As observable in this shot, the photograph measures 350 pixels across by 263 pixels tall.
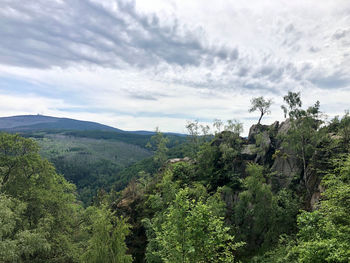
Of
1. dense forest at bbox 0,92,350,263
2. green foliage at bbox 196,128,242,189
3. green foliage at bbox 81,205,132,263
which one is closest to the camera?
dense forest at bbox 0,92,350,263

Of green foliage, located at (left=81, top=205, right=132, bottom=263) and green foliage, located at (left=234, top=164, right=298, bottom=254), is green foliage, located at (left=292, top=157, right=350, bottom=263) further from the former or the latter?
green foliage, located at (left=81, top=205, right=132, bottom=263)

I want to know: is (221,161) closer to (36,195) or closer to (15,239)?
(36,195)

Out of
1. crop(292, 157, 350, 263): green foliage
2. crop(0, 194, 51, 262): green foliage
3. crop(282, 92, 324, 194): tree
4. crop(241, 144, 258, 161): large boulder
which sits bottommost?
crop(0, 194, 51, 262): green foliage

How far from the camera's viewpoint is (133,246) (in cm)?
3142

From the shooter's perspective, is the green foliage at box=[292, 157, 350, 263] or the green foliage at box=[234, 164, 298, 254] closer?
the green foliage at box=[292, 157, 350, 263]

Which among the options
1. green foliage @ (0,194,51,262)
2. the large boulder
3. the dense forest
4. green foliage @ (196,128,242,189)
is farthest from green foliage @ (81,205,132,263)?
the large boulder

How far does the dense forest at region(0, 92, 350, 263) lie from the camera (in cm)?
1066

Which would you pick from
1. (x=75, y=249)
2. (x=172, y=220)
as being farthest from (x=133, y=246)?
(x=172, y=220)

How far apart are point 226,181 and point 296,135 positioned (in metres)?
15.1

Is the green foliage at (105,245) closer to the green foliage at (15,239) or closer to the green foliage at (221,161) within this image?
the green foliage at (15,239)

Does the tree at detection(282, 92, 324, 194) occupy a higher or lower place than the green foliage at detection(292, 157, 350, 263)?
higher

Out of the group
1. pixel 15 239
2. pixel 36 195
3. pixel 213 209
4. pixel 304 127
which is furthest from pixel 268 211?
pixel 36 195

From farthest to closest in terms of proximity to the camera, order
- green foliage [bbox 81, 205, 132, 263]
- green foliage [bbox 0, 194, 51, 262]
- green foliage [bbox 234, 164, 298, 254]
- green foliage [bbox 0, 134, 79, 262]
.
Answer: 1. green foliage [bbox 234, 164, 298, 254]
2. green foliage [bbox 0, 134, 79, 262]
3. green foliage [bbox 81, 205, 132, 263]
4. green foliage [bbox 0, 194, 51, 262]

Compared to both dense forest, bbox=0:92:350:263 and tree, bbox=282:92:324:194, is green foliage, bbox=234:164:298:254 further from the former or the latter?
tree, bbox=282:92:324:194
